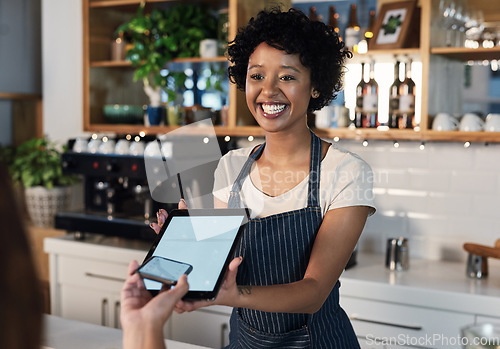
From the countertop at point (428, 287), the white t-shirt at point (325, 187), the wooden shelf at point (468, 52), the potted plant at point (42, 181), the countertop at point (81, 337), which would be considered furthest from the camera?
the potted plant at point (42, 181)

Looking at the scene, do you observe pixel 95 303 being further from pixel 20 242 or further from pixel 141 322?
pixel 20 242

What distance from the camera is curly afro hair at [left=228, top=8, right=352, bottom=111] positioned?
5.04 ft

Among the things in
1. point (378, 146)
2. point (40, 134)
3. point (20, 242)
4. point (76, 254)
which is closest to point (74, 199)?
point (40, 134)

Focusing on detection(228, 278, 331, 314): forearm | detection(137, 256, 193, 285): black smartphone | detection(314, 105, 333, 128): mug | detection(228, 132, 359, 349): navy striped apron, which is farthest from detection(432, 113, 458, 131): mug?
detection(137, 256, 193, 285): black smartphone

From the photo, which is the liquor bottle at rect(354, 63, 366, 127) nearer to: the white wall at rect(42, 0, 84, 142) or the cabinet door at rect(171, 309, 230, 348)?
A: the cabinet door at rect(171, 309, 230, 348)

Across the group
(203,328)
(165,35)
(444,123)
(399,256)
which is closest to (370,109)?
(444,123)

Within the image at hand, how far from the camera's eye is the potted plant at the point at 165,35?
10.5 feet

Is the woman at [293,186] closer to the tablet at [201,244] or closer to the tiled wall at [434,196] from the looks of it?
the tablet at [201,244]

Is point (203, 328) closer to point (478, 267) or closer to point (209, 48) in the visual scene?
point (478, 267)

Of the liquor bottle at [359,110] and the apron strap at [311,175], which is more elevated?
the liquor bottle at [359,110]

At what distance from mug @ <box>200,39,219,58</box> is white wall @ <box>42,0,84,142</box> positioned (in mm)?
1029

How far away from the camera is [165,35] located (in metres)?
Result: 3.24

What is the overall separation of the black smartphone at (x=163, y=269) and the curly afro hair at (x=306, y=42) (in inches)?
27.5

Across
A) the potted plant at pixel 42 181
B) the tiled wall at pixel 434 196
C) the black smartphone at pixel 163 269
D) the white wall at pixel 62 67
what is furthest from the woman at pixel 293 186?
the white wall at pixel 62 67
